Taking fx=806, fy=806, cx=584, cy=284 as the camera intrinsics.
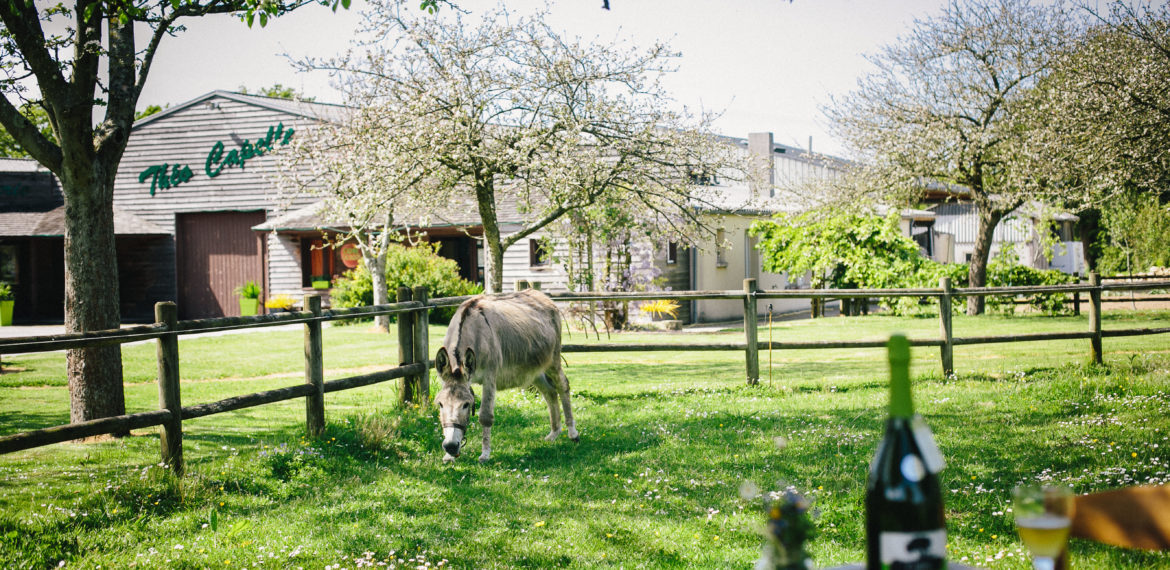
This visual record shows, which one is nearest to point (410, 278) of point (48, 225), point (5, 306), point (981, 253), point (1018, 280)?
point (5, 306)

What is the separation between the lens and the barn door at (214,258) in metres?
28.2

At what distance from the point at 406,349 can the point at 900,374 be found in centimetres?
856

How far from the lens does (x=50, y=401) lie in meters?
11.5

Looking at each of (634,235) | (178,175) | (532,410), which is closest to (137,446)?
(532,410)

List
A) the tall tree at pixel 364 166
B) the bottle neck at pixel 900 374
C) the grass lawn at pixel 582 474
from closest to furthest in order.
A: the bottle neck at pixel 900 374 → the grass lawn at pixel 582 474 → the tall tree at pixel 364 166

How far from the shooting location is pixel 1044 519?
4.59 ft

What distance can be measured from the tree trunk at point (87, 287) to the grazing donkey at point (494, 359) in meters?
3.57

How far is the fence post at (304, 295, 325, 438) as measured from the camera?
7.71m

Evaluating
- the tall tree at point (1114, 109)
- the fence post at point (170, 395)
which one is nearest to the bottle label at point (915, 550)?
the fence post at point (170, 395)

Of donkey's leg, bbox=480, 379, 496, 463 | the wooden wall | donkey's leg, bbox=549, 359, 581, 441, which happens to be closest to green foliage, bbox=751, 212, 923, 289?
the wooden wall

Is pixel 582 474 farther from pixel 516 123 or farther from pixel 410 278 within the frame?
pixel 410 278

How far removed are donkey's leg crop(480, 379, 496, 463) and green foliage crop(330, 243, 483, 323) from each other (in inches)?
612

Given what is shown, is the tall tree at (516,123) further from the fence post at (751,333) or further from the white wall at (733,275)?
the white wall at (733,275)

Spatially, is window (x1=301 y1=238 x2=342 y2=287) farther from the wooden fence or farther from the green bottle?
the green bottle
